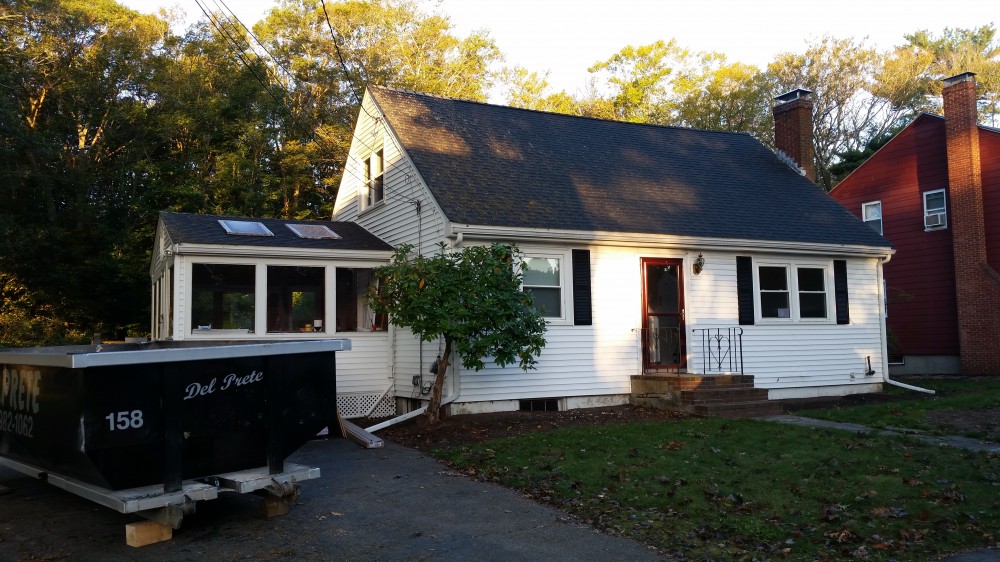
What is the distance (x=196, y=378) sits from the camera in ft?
18.5

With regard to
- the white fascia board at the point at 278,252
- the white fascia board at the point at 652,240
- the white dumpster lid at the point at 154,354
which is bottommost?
the white dumpster lid at the point at 154,354

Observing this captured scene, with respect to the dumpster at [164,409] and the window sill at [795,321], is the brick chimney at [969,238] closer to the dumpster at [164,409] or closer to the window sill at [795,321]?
the window sill at [795,321]

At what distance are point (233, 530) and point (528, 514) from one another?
2.39 meters

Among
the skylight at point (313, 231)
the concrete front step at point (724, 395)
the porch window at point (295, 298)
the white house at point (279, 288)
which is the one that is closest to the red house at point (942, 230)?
the concrete front step at point (724, 395)

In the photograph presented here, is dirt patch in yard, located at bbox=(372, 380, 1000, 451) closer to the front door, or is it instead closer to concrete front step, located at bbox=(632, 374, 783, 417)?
concrete front step, located at bbox=(632, 374, 783, 417)

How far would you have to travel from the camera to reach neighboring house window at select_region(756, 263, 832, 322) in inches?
562

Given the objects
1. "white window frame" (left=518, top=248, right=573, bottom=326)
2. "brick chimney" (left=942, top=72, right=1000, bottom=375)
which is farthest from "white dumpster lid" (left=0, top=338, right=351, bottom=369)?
"brick chimney" (left=942, top=72, right=1000, bottom=375)

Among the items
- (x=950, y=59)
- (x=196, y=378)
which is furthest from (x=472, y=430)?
(x=950, y=59)

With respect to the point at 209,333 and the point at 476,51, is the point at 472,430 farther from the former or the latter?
the point at 476,51

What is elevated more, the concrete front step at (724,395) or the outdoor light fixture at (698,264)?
the outdoor light fixture at (698,264)

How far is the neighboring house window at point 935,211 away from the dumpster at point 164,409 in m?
19.1

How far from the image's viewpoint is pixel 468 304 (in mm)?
10359

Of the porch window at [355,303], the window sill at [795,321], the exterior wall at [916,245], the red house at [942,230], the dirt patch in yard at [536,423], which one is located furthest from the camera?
the exterior wall at [916,245]

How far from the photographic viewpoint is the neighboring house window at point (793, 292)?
1428cm
